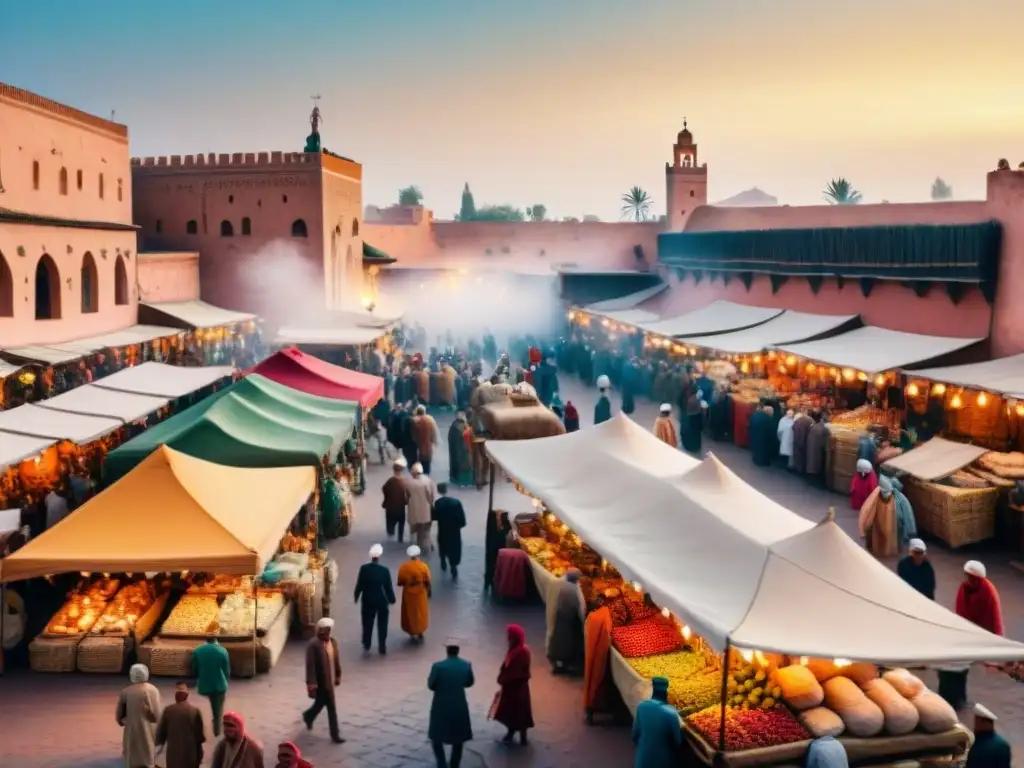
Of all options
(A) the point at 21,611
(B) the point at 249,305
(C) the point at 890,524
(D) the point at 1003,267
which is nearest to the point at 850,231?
A: (D) the point at 1003,267

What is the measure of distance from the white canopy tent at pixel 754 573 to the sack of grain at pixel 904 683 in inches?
20.8

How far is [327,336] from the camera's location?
2308 cm

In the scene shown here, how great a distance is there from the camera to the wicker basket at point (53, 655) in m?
8.85

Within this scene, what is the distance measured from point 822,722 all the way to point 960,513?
636 cm

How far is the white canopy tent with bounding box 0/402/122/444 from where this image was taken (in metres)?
11.9

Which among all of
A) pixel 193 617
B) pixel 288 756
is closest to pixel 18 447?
pixel 193 617

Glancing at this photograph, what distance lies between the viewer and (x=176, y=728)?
22.3 ft

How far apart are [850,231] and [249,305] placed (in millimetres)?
17935

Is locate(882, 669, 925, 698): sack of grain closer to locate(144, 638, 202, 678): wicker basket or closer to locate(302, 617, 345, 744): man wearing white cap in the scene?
locate(302, 617, 345, 744): man wearing white cap

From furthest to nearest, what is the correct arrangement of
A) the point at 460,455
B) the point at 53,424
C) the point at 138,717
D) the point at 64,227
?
the point at 64,227, the point at 460,455, the point at 53,424, the point at 138,717

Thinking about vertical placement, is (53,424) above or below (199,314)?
below

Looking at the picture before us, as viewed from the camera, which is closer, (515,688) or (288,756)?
(288,756)

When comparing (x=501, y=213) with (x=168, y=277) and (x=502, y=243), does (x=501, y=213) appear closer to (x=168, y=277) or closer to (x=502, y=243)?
(x=502, y=243)

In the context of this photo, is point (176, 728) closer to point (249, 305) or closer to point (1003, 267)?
point (1003, 267)
